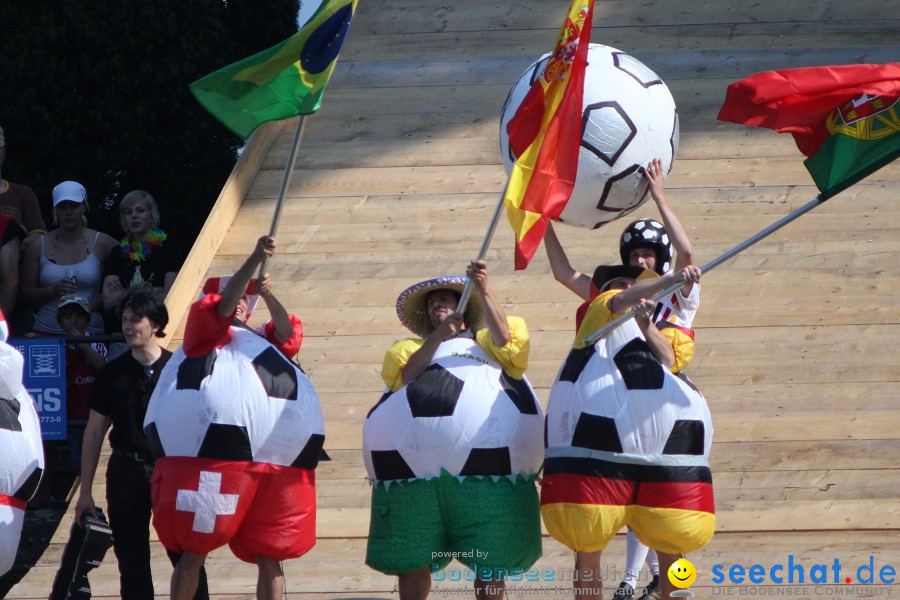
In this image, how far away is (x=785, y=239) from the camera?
25.6 ft

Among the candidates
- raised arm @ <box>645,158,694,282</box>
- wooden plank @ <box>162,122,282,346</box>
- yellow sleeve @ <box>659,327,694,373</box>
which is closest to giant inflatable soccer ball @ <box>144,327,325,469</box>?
yellow sleeve @ <box>659,327,694,373</box>

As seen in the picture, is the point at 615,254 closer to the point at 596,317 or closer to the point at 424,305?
the point at 424,305

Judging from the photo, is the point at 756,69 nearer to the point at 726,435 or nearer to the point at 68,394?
the point at 726,435

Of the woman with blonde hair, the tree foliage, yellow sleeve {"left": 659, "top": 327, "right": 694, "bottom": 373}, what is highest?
yellow sleeve {"left": 659, "top": 327, "right": 694, "bottom": 373}

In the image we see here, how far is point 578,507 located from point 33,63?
7368 millimetres

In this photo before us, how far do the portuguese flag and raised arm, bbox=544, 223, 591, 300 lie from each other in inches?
30.5

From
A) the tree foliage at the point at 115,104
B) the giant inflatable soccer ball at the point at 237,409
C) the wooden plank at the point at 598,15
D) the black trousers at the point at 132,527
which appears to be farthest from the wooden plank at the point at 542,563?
the tree foliage at the point at 115,104

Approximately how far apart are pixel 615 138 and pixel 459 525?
4.67ft

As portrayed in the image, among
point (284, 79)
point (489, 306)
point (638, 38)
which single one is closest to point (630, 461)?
point (489, 306)

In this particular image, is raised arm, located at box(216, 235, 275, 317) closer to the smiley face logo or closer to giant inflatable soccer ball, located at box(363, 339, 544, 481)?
giant inflatable soccer ball, located at box(363, 339, 544, 481)

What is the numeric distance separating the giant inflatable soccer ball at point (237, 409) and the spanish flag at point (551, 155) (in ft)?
3.01

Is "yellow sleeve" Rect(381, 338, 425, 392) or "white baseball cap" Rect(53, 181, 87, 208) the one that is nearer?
"yellow sleeve" Rect(381, 338, 425, 392)

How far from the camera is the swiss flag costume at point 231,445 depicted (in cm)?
459

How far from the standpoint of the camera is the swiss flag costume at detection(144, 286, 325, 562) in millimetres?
4594
